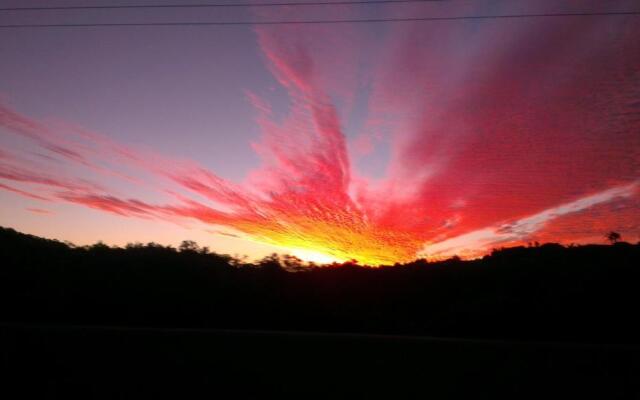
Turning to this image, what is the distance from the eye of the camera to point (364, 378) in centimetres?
468

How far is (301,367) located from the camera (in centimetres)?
480

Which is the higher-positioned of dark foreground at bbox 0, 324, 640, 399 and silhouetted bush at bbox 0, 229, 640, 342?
silhouetted bush at bbox 0, 229, 640, 342

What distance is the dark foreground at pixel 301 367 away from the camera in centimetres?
446

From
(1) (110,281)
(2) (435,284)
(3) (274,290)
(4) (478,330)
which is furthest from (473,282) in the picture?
(1) (110,281)

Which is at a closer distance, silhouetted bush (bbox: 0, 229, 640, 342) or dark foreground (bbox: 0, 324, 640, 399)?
dark foreground (bbox: 0, 324, 640, 399)

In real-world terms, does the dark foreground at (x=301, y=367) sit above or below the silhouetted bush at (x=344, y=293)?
below

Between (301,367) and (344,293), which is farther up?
(344,293)

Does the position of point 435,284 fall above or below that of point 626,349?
above

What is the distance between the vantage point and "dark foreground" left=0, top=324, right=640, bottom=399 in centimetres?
446

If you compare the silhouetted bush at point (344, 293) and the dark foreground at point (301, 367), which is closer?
the dark foreground at point (301, 367)

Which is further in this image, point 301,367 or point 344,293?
point 344,293

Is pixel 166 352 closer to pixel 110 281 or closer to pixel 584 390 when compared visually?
pixel 584 390

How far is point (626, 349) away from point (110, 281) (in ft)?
43.3

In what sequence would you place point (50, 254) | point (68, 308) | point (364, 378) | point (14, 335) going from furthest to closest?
point (50, 254) → point (68, 308) → point (14, 335) → point (364, 378)
